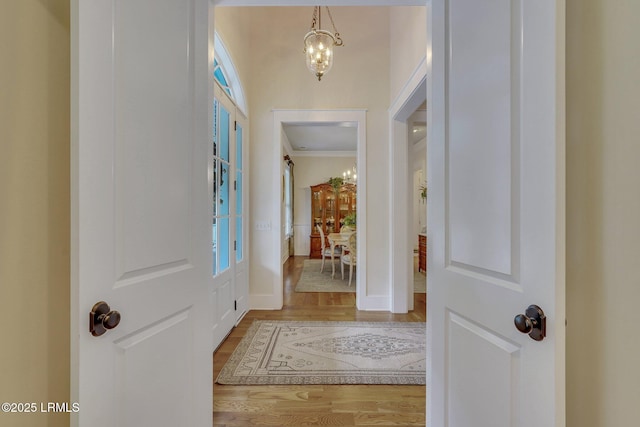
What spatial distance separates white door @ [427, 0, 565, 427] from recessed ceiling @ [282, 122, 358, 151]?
401 centimetres

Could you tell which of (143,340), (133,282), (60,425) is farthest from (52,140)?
(60,425)

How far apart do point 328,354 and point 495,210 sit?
1.96 metres

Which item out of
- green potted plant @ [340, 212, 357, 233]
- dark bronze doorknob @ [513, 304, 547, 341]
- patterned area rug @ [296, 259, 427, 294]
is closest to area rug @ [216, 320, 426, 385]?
patterned area rug @ [296, 259, 427, 294]

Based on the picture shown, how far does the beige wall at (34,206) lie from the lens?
0.67m

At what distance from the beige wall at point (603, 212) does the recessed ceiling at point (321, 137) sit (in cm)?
436

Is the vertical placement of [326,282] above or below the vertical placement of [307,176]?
below

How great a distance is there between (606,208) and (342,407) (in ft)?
5.68

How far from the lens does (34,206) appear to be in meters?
0.73

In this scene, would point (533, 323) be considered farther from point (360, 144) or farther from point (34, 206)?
point (360, 144)

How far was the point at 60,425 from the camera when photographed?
0.79 meters

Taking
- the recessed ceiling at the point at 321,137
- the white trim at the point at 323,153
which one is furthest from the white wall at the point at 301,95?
the white trim at the point at 323,153

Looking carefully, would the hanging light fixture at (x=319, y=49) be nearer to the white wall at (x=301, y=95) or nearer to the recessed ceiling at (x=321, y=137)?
the white wall at (x=301, y=95)

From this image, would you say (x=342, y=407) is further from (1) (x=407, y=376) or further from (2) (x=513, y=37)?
(2) (x=513, y=37)

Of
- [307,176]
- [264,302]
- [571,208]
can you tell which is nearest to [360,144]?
[264,302]
